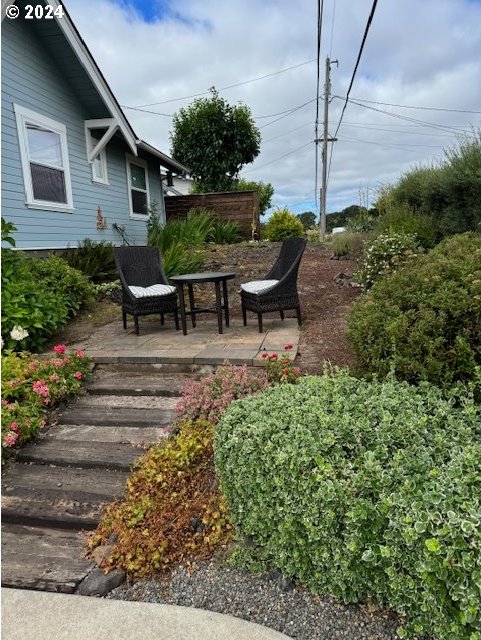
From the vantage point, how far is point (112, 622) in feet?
5.00

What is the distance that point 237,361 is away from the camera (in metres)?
3.44

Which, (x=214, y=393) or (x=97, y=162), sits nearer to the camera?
(x=214, y=393)

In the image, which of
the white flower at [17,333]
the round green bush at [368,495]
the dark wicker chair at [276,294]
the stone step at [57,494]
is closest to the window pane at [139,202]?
the dark wicker chair at [276,294]

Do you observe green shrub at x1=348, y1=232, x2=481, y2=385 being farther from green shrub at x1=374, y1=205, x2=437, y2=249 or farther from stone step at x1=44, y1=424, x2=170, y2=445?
green shrub at x1=374, y1=205, x2=437, y2=249

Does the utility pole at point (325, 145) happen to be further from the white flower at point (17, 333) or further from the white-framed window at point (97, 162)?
the white flower at point (17, 333)

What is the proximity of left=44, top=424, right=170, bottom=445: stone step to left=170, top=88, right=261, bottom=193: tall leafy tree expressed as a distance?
43.3 feet

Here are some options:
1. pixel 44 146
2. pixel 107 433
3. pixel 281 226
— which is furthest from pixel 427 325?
pixel 281 226

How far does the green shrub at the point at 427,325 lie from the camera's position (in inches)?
88.3

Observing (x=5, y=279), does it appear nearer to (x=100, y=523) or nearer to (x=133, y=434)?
(x=133, y=434)

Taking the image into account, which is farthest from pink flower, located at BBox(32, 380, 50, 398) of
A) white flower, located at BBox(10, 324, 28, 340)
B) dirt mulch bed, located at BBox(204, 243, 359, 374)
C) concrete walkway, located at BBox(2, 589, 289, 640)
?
dirt mulch bed, located at BBox(204, 243, 359, 374)

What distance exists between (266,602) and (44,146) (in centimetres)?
710

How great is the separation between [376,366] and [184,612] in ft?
5.35

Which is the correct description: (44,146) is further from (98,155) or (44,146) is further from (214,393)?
(214,393)

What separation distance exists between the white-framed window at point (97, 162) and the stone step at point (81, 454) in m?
6.44
